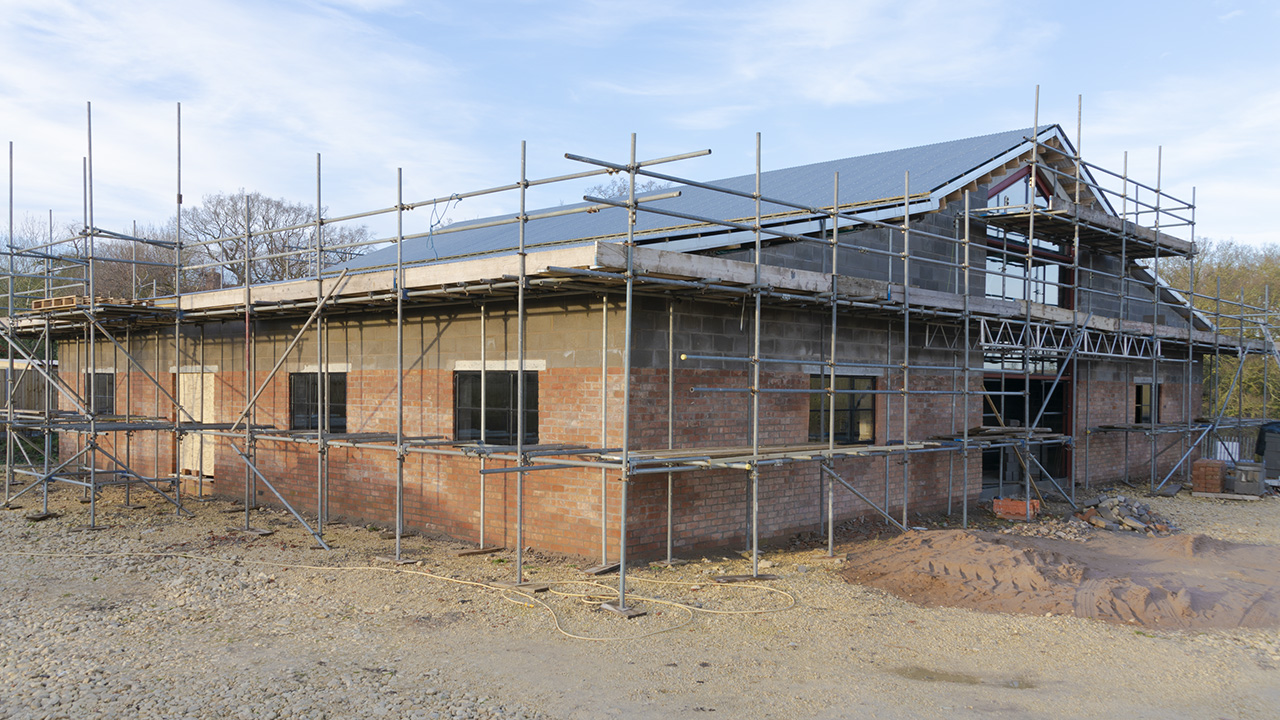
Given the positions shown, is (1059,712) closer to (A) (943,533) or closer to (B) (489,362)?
(A) (943,533)

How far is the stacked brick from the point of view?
1716cm

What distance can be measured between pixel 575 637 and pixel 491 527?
3813 millimetres

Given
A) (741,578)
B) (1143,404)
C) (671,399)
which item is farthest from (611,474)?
(1143,404)

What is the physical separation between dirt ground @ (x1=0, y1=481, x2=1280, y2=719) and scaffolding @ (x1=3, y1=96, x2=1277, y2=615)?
0.74 metres

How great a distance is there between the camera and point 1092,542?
1211cm

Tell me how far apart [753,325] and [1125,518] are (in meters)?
7.20

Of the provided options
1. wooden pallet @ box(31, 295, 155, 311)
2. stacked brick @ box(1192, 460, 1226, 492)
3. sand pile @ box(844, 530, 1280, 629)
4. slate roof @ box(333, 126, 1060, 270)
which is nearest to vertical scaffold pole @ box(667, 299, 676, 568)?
sand pile @ box(844, 530, 1280, 629)

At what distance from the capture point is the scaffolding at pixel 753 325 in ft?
30.9

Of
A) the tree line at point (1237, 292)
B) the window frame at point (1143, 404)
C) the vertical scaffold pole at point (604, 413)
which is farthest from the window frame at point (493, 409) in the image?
the tree line at point (1237, 292)

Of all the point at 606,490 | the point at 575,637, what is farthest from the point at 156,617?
the point at 606,490

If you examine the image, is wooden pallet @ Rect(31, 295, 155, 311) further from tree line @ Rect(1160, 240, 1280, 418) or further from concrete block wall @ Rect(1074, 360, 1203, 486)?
tree line @ Rect(1160, 240, 1280, 418)

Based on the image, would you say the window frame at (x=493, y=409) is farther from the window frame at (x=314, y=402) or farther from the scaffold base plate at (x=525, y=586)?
the window frame at (x=314, y=402)

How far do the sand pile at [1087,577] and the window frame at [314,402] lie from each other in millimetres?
7663

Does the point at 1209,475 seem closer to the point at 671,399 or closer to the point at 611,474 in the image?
the point at 671,399
